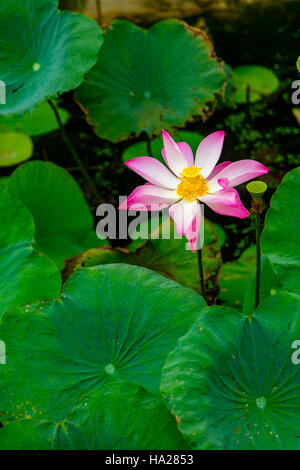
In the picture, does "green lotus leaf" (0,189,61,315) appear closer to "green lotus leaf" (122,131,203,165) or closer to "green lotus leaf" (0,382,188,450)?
"green lotus leaf" (0,382,188,450)

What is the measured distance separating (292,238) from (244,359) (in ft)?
1.02

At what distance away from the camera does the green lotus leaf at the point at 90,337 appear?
1069mm

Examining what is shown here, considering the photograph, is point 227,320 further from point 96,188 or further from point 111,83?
point 96,188

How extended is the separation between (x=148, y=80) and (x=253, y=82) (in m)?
0.82

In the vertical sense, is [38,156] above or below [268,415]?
above

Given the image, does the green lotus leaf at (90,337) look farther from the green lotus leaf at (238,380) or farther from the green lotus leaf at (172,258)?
the green lotus leaf at (172,258)

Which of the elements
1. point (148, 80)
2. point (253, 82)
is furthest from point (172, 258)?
point (253, 82)

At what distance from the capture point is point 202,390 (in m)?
0.91

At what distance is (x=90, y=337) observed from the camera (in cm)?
110

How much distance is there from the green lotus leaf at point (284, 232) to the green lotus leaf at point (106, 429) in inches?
15.2

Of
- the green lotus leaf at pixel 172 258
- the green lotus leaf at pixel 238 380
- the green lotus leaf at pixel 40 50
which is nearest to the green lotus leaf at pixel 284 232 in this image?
the green lotus leaf at pixel 238 380

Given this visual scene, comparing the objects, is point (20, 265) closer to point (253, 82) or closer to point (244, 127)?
point (244, 127)

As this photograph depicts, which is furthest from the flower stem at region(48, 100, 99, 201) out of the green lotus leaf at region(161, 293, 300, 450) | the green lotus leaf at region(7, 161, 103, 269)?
the green lotus leaf at region(161, 293, 300, 450)
